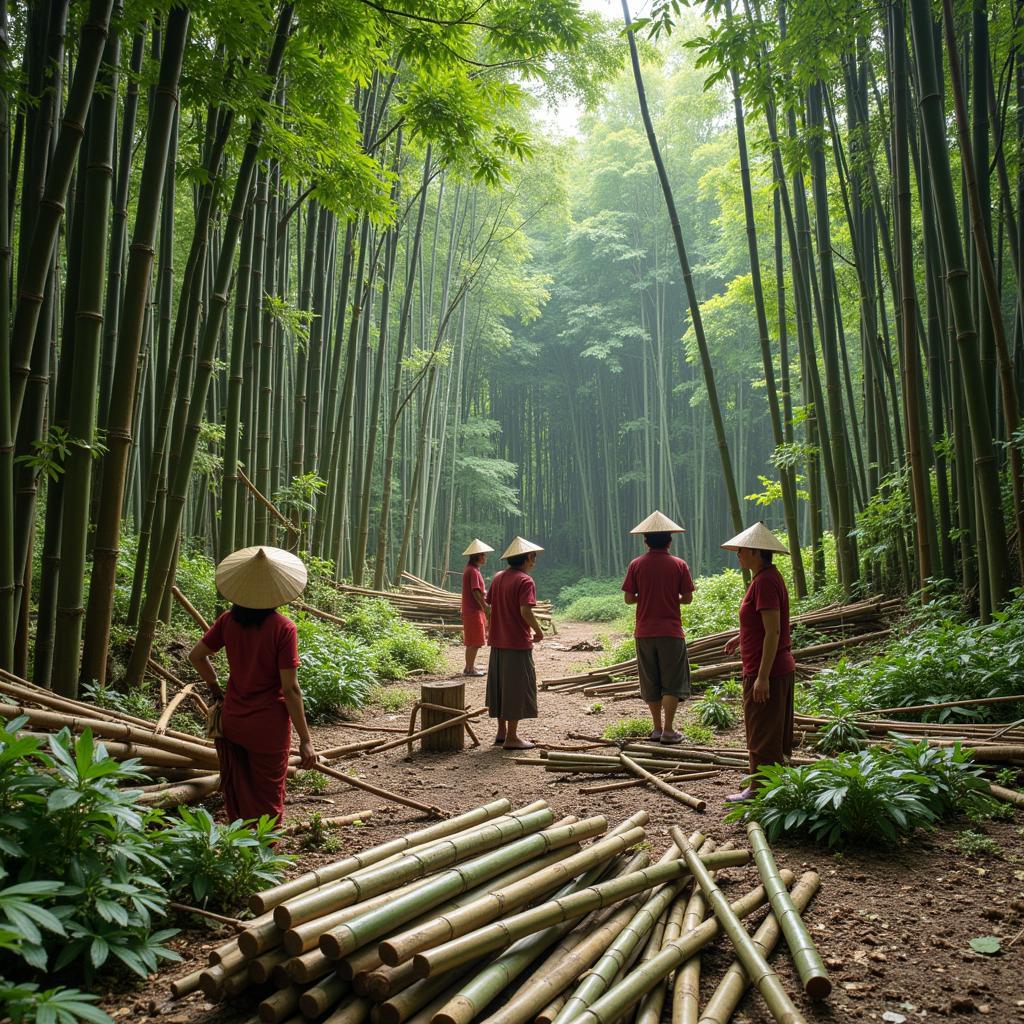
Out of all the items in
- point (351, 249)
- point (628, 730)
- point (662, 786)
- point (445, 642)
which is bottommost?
point (445, 642)

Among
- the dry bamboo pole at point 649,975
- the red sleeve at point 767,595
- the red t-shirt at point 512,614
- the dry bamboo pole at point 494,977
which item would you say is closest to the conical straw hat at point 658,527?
the red t-shirt at point 512,614

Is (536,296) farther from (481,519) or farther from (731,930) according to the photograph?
(731,930)

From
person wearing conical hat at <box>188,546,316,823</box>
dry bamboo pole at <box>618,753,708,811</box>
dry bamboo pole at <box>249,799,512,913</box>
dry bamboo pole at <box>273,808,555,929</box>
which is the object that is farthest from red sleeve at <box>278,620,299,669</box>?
dry bamboo pole at <box>618,753,708,811</box>

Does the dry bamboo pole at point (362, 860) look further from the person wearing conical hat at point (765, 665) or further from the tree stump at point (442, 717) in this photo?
the tree stump at point (442, 717)

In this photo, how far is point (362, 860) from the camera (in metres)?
2.50

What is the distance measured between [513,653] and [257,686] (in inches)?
95.1

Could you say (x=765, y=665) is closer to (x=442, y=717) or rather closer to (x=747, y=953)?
(x=747, y=953)

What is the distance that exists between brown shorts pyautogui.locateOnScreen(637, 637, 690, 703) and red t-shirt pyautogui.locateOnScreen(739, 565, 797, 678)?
1.24 metres

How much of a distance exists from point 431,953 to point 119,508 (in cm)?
292

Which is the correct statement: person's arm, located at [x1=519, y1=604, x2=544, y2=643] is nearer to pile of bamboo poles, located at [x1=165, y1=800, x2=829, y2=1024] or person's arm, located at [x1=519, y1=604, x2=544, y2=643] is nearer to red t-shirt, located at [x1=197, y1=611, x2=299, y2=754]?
red t-shirt, located at [x1=197, y1=611, x2=299, y2=754]

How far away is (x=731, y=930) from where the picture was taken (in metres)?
2.21

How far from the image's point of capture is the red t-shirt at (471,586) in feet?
24.7

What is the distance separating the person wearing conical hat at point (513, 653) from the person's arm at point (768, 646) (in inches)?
71.2

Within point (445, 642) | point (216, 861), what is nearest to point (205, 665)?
point (216, 861)
